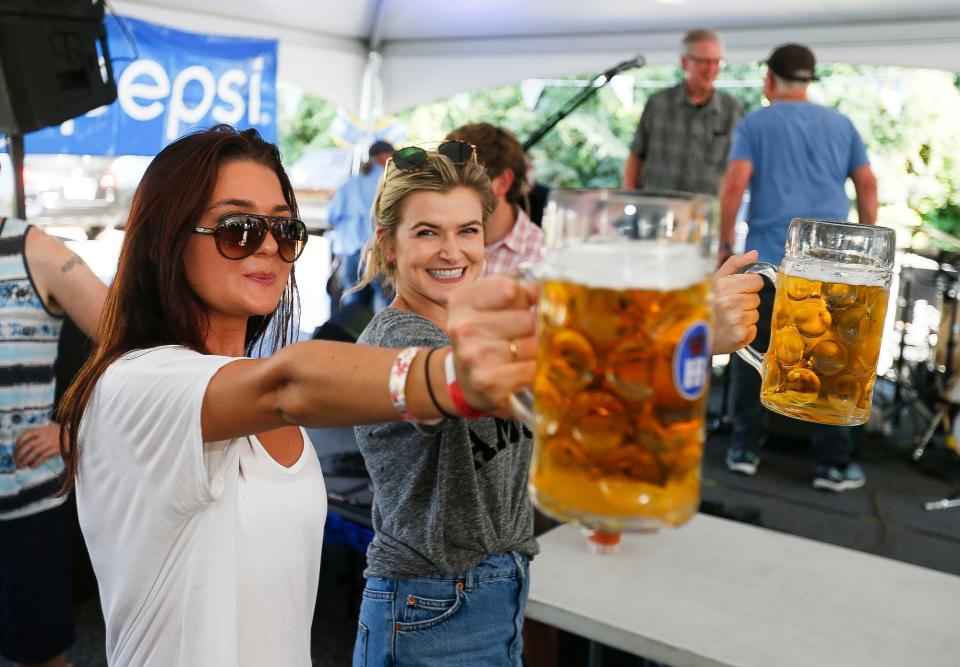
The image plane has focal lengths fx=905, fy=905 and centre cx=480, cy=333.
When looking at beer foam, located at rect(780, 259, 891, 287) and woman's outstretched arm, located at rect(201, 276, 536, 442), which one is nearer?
woman's outstretched arm, located at rect(201, 276, 536, 442)

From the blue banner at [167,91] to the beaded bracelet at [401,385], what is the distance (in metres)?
4.63

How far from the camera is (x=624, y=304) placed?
0.61 meters

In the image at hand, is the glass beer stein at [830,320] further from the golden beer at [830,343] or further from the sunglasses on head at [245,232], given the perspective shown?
the sunglasses on head at [245,232]

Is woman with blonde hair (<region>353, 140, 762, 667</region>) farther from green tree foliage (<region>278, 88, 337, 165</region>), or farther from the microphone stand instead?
green tree foliage (<region>278, 88, 337, 165</region>)

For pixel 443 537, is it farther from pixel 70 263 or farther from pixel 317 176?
pixel 317 176

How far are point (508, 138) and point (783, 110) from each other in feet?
4.50

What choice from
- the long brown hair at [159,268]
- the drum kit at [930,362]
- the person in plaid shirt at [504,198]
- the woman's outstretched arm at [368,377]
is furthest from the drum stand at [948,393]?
the woman's outstretched arm at [368,377]

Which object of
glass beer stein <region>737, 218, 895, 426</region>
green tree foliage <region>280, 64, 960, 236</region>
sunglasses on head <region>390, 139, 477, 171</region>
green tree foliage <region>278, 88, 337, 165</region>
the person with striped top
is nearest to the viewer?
glass beer stein <region>737, 218, 895, 426</region>

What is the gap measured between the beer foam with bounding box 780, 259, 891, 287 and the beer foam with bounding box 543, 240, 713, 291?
1.63ft

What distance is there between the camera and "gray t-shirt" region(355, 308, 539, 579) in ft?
4.50

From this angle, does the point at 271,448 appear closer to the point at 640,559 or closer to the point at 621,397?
the point at 621,397

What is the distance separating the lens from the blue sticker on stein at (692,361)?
60 cm

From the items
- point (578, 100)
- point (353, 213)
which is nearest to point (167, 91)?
point (353, 213)

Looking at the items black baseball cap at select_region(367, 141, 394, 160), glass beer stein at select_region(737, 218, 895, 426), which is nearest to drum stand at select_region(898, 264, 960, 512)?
black baseball cap at select_region(367, 141, 394, 160)
